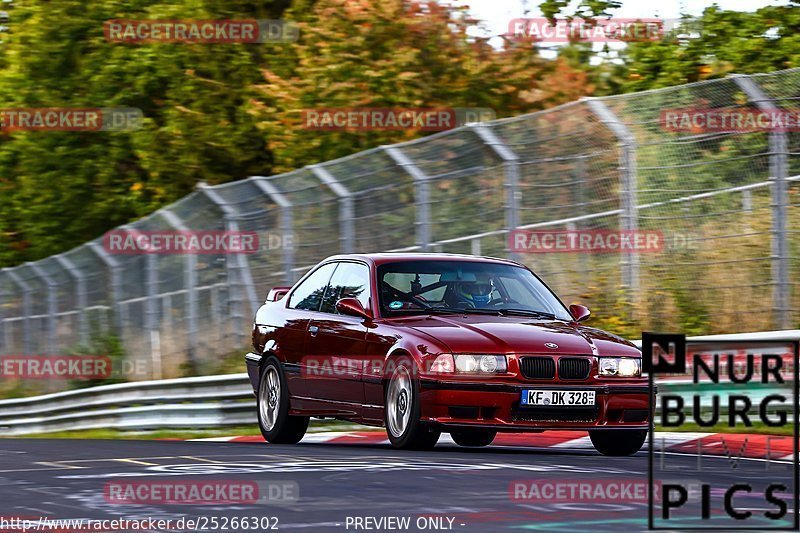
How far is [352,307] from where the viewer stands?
41.2 feet

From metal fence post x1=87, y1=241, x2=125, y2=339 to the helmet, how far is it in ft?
42.0

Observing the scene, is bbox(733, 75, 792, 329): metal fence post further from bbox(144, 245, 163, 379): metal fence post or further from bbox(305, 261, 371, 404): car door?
bbox(144, 245, 163, 379): metal fence post

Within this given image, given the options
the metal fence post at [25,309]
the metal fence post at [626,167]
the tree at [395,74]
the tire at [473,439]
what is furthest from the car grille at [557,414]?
the metal fence post at [25,309]

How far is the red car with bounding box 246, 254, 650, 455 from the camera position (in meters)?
11.4

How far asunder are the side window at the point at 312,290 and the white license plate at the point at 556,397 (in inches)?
111

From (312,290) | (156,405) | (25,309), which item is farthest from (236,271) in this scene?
(25,309)

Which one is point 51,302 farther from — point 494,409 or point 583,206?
point 494,409

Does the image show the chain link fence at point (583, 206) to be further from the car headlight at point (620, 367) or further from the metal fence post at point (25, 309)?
the metal fence post at point (25, 309)

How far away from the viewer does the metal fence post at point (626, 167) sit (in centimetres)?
1627

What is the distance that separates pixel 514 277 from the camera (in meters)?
13.2

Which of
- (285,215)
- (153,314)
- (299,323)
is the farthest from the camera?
(153,314)

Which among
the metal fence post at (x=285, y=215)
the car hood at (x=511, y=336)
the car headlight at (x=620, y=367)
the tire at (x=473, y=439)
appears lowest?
the tire at (x=473, y=439)

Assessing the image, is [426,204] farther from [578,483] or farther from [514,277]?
[578,483]

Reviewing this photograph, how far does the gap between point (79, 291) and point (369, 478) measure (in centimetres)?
1849
